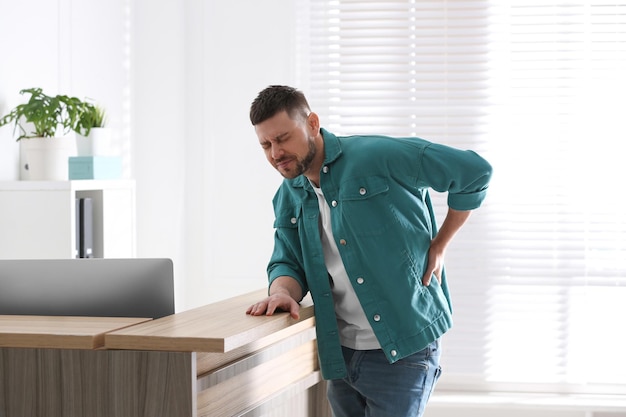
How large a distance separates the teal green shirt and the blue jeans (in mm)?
42

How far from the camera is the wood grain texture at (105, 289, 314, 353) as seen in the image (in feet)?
5.29

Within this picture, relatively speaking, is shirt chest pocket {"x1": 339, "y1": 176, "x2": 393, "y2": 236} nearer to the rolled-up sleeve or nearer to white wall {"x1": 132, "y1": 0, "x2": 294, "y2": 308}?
the rolled-up sleeve

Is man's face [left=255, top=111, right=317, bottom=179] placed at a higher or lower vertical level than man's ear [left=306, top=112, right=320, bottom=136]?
lower

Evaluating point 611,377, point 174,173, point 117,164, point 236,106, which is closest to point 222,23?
point 236,106

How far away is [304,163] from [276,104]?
0.50 feet

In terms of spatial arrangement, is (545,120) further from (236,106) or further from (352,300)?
(352,300)

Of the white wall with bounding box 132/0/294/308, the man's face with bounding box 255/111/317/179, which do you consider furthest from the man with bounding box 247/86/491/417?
the white wall with bounding box 132/0/294/308

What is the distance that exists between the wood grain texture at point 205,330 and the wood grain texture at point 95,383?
25mm

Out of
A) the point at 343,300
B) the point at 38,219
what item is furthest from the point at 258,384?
the point at 38,219

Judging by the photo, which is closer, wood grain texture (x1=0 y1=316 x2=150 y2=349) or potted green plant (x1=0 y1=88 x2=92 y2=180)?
wood grain texture (x1=0 y1=316 x2=150 y2=349)

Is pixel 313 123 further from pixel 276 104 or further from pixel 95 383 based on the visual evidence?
pixel 95 383

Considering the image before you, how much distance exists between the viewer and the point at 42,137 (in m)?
3.29

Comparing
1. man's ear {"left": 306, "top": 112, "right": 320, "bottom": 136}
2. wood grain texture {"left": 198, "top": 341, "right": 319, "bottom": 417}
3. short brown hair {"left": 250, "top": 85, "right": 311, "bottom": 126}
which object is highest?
short brown hair {"left": 250, "top": 85, "right": 311, "bottom": 126}

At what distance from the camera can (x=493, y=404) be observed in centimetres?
423
